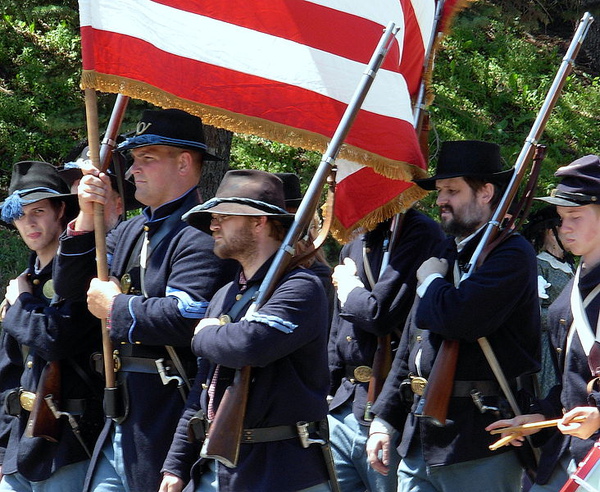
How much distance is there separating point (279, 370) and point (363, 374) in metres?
1.28

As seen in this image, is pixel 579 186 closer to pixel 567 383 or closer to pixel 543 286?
pixel 567 383

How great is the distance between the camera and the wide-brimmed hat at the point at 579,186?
4137 mm

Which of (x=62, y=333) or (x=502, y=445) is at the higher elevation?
(x=502, y=445)

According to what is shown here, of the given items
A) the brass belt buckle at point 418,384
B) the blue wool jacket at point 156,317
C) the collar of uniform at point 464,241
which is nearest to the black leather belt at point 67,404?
the blue wool jacket at point 156,317

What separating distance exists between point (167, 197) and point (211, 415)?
50.3 inches

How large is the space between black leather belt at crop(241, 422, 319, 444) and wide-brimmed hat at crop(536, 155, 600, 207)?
1.51 metres

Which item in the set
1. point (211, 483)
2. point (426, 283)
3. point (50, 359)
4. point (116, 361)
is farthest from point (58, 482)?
point (426, 283)

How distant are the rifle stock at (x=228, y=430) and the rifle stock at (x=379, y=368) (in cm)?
127

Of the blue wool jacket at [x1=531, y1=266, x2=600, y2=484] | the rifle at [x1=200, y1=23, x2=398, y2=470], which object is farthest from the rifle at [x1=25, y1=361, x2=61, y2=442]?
the blue wool jacket at [x1=531, y1=266, x2=600, y2=484]

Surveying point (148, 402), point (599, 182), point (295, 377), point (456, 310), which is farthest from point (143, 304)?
point (599, 182)

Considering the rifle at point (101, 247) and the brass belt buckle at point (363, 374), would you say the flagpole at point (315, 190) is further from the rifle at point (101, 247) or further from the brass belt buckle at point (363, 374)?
the brass belt buckle at point (363, 374)

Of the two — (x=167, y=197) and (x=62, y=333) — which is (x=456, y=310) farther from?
(x=62, y=333)

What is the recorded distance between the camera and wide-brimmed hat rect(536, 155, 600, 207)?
13.6 ft

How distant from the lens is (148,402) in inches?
177
